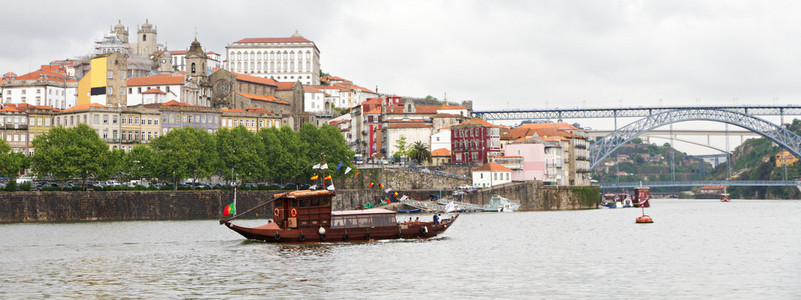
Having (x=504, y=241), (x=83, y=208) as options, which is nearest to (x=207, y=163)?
(x=83, y=208)

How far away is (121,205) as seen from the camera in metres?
101

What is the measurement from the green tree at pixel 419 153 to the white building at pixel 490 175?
1162 centimetres

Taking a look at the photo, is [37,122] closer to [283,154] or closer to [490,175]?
[283,154]

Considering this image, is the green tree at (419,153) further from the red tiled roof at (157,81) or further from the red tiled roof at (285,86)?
the red tiled roof at (285,86)

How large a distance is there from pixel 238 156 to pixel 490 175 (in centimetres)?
3813

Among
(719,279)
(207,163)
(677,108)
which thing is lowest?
(719,279)

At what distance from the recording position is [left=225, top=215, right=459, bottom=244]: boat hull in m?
66.2

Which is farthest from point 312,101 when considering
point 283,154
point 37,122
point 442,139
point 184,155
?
point 184,155

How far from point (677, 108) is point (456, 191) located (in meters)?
67.5

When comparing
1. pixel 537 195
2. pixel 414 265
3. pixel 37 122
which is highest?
pixel 37 122

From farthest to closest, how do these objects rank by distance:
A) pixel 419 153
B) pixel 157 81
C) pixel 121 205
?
pixel 157 81 → pixel 419 153 → pixel 121 205

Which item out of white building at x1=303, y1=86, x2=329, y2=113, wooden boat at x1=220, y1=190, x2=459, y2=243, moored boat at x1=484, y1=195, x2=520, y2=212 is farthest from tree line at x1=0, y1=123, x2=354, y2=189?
white building at x1=303, y1=86, x2=329, y2=113

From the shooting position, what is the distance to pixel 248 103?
163 metres

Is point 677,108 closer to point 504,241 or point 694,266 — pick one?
point 504,241
